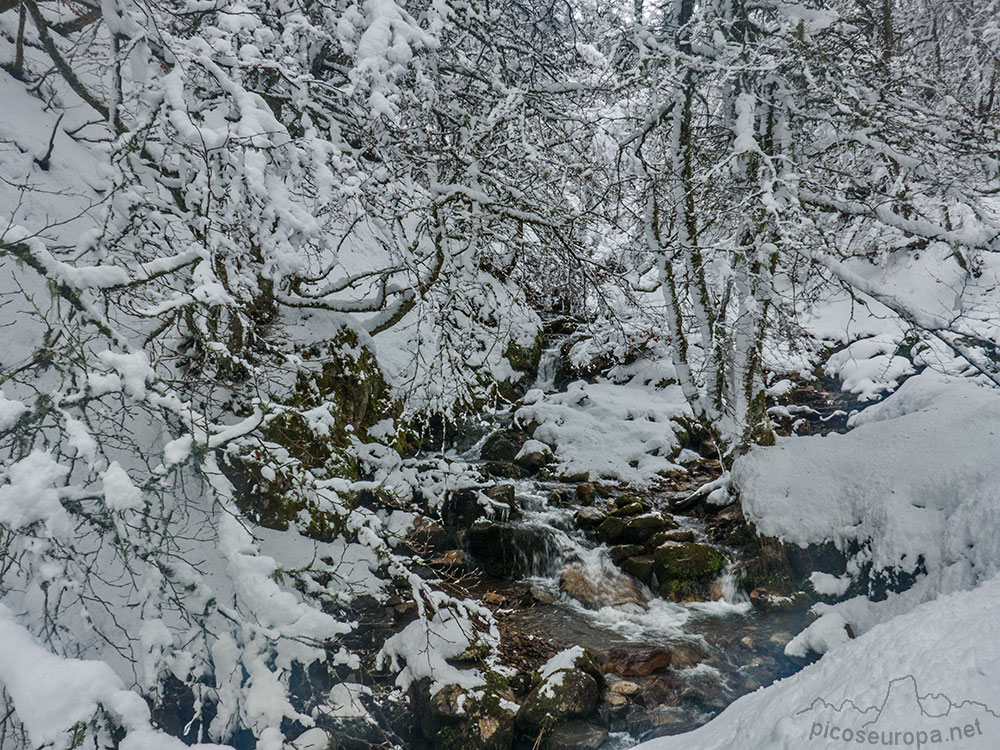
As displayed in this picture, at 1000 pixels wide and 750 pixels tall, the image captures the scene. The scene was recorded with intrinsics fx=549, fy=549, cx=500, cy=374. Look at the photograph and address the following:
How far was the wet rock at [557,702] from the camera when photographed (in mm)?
4082

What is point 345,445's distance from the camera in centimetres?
538

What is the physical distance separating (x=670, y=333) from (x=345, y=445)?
12.4 feet

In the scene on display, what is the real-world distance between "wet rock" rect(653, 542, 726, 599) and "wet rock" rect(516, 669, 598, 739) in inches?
81.0

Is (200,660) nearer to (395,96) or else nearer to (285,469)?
(285,469)

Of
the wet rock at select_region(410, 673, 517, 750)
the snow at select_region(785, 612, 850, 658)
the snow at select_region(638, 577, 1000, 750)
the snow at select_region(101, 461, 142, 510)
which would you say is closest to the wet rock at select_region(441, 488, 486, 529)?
the wet rock at select_region(410, 673, 517, 750)

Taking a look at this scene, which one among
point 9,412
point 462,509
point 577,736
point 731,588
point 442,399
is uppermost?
point 442,399

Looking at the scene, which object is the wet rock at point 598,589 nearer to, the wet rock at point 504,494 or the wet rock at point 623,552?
the wet rock at point 623,552

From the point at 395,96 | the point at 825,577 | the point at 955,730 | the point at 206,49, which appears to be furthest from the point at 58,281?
the point at 825,577

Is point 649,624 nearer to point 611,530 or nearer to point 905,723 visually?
point 611,530

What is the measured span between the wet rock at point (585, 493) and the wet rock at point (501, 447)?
1.38 metres

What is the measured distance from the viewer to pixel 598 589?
6180 mm

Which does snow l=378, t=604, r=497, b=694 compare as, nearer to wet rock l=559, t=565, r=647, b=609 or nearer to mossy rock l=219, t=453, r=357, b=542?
mossy rock l=219, t=453, r=357, b=542

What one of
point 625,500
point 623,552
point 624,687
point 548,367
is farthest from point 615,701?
point 548,367

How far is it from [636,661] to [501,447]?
4709 millimetres
